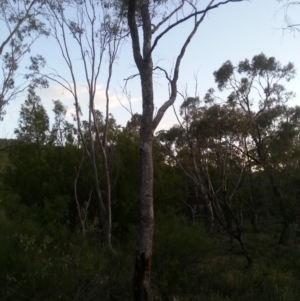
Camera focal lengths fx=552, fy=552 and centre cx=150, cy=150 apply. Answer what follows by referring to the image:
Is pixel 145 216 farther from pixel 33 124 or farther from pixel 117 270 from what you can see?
pixel 33 124

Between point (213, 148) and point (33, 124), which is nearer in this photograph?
point (213, 148)

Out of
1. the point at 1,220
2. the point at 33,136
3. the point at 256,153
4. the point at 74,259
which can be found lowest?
the point at 74,259

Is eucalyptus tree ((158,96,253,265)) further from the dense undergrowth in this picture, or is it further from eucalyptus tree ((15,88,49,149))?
eucalyptus tree ((15,88,49,149))

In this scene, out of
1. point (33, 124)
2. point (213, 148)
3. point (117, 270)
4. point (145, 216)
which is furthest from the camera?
point (33, 124)

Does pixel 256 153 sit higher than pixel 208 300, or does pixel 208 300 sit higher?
pixel 256 153

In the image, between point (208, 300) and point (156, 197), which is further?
point (156, 197)

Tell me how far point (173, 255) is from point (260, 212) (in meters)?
14.2

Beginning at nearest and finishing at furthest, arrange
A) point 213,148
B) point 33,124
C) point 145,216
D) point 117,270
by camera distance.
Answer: point 145,216, point 117,270, point 213,148, point 33,124

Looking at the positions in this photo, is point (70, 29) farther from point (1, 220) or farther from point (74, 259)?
point (74, 259)

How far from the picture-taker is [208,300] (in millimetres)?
11586

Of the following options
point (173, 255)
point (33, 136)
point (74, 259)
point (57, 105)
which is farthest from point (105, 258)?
point (57, 105)

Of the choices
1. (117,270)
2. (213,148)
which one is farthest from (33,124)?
(117,270)

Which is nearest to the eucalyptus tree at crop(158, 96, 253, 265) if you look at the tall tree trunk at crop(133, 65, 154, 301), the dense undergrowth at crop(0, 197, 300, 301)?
the dense undergrowth at crop(0, 197, 300, 301)

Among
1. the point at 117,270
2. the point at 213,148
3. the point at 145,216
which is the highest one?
the point at 213,148
